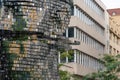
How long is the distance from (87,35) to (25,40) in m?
49.3

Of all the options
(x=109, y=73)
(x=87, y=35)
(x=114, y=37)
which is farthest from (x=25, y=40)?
(x=114, y=37)

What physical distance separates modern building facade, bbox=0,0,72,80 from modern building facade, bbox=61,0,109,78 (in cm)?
3790

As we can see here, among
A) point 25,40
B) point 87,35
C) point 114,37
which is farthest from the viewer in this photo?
point 114,37

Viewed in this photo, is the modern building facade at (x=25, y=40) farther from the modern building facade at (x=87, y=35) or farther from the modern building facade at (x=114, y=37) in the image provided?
the modern building facade at (x=114, y=37)

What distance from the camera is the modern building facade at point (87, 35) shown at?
1956 inches

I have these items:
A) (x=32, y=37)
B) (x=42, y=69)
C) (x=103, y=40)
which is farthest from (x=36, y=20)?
(x=103, y=40)

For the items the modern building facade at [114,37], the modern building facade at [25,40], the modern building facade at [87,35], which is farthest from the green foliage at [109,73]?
the modern building facade at [25,40]

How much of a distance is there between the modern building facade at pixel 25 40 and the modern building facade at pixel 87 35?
37897mm

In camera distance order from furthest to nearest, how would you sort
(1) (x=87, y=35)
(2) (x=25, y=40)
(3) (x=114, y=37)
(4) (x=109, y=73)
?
(3) (x=114, y=37)
(1) (x=87, y=35)
(4) (x=109, y=73)
(2) (x=25, y=40)

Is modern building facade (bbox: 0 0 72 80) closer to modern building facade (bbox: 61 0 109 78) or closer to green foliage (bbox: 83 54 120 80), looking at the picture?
green foliage (bbox: 83 54 120 80)

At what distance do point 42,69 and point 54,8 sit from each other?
988 millimetres

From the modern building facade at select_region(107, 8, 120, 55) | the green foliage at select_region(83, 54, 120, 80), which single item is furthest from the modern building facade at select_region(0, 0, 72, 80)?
the modern building facade at select_region(107, 8, 120, 55)

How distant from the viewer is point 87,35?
55625 millimetres

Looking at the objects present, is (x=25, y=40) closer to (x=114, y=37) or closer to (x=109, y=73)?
(x=109, y=73)
